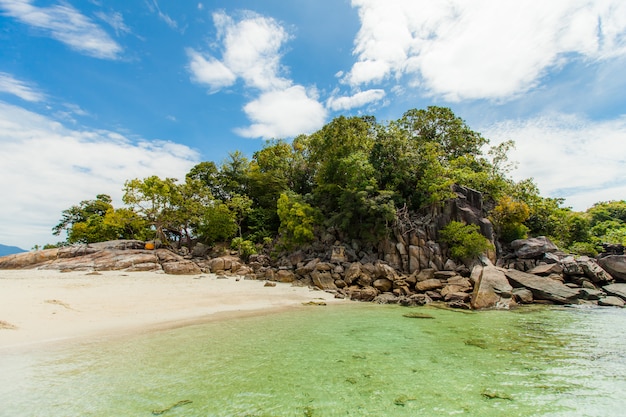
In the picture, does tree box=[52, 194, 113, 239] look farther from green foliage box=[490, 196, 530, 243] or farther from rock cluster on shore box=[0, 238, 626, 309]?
green foliage box=[490, 196, 530, 243]

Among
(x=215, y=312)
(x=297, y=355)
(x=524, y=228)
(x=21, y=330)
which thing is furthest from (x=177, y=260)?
(x=524, y=228)

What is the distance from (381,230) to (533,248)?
12516mm

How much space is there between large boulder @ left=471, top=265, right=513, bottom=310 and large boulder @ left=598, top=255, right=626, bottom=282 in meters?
9.93

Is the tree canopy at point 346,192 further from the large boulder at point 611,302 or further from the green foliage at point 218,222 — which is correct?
the large boulder at point 611,302

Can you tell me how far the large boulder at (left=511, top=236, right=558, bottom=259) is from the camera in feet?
78.1

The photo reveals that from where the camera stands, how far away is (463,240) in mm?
22250

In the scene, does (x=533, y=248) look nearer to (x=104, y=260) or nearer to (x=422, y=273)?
(x=422, y=273)

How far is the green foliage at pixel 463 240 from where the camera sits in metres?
21.8

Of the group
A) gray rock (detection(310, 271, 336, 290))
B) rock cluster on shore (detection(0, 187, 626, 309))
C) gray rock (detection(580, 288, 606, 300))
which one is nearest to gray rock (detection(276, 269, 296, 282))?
rock cluster on shore (detection(0, 187, 626, 309))

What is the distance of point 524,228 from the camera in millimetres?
26969

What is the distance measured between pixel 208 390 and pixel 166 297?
11761mm

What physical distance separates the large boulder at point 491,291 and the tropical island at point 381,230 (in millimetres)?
82

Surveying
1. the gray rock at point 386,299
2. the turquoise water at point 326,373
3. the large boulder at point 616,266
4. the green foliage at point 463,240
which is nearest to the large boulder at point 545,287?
the green foliage at point 463,240

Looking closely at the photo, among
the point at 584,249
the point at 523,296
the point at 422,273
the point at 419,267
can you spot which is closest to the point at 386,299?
the point at 422,273
